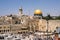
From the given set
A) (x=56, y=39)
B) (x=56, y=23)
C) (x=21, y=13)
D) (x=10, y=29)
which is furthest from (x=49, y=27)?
(x=56, y=39)

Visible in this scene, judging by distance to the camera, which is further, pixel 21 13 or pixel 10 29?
pixel 21 13

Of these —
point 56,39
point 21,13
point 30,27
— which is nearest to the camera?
point 56,39

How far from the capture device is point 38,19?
3584 centimetres


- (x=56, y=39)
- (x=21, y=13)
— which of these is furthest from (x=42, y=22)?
(x=56, y=39)

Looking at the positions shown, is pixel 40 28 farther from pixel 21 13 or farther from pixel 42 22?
pixel 21 13

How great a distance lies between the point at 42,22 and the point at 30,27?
2462 millimetres

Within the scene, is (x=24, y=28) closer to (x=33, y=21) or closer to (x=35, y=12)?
(x=33, y=21)

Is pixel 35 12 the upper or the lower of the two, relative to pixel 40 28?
upper

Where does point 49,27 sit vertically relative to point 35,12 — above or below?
below

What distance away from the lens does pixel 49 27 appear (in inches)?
1300

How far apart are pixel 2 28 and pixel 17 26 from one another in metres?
2.33

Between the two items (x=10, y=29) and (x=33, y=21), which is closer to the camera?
(x=10, y=29)

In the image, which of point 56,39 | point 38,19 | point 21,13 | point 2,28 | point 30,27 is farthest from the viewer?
point 21,13

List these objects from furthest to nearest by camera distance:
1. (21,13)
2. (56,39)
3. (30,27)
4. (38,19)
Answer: (21,13) < (38,19) < (30,27) < (56,39)
